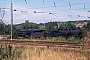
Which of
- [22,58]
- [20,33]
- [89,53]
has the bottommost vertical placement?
[20,33]

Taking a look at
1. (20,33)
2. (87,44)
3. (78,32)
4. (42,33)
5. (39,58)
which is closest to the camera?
(87,44)

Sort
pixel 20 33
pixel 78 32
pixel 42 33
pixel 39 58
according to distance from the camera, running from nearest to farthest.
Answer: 1. pixel 39 58
2. pixel 78 32
3. pixel 42 33
4. pixel 20 33

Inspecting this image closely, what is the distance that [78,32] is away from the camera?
45.5 metres

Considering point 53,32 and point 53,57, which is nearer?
point 53,57

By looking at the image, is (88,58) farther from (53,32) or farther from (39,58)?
(53,32)

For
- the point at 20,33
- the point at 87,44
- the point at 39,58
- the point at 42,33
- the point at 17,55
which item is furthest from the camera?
the point at 20,33

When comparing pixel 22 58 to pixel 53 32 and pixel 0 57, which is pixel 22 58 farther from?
pixel 53 32

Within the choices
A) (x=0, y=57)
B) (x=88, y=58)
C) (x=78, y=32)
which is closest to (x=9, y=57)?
(x=0, y=57)

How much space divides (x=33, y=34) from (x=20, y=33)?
16.3 ft

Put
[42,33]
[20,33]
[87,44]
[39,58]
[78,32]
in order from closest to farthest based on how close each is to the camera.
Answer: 1. [87,44]
2. [39,58]
3. [78,32]
4. [42,33]
5. [20,33]

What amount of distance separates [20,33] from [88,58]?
45.6m

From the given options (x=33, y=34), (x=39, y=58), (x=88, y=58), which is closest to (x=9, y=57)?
(x=39, y=58)

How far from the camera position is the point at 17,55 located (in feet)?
36.9

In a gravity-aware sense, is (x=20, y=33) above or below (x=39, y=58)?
below
